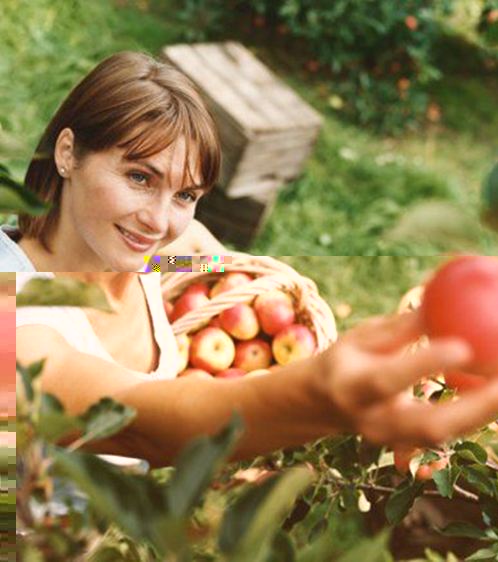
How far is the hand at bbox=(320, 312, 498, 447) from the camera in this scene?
58cm

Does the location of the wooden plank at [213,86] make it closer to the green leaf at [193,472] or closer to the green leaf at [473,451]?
the green leaf at [473,451]

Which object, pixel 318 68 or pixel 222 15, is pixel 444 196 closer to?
pixel 318 68

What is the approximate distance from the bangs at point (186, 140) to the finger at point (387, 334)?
73 centimetres

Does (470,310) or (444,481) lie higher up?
(470,310)

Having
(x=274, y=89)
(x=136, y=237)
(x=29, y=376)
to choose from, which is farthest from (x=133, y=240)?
(x=274, y=89)

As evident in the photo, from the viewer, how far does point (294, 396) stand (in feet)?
2.13

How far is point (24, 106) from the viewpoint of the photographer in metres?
3.03

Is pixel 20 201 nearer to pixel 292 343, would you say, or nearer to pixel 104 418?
pixel 104 418

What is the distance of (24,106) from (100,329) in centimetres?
191

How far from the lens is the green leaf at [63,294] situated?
0.65m

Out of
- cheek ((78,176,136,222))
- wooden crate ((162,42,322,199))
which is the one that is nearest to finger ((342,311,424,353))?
cheek ((78,176,136,222))

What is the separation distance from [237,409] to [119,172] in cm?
66

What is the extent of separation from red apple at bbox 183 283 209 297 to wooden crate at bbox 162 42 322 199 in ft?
2.92

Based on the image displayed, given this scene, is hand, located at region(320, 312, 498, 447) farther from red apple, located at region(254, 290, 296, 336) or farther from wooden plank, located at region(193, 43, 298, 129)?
wooden plank, located at region(193, 43, 298, 129)
